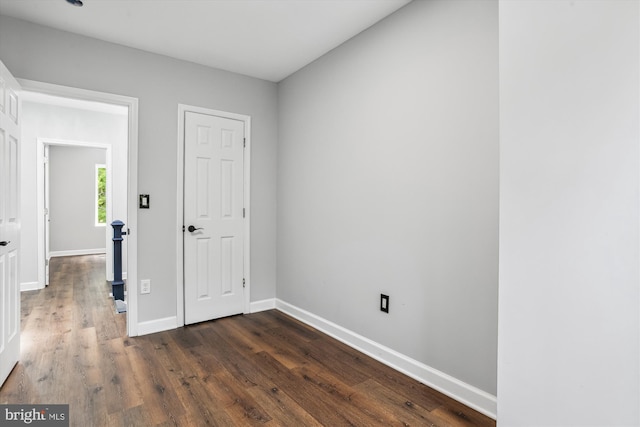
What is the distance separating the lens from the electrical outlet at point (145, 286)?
10.1ft

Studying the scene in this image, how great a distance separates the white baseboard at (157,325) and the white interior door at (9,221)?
2.73 feet

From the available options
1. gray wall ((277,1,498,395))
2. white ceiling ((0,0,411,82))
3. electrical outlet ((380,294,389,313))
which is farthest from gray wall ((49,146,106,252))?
electrical outlet ((380,294,389,313))

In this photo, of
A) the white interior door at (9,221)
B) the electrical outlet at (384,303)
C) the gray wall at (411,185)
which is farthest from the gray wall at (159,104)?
the electrical outlet at (384,303)

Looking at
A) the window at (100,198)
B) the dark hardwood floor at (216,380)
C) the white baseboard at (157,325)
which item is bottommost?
the dark hardwood floor at (216,380)

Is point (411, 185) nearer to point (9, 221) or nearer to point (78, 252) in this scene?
point (9, 221)

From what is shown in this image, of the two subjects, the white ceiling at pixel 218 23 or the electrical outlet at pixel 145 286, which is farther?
the electrical outlet at pixel 145 286

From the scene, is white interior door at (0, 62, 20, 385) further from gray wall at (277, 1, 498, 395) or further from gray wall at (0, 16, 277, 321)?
gray wall at (277, 1, 498, 395)

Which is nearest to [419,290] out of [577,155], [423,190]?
[423,190]

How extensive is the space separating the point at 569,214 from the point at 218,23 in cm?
259

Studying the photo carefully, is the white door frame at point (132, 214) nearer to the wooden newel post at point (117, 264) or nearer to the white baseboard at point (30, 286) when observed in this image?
the wooden newel post at point (117, 264)

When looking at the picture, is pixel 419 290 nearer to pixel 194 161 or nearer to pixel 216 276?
pixel 216 276

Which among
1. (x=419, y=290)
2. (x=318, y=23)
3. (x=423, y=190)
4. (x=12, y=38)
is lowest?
(x=419, y=290)

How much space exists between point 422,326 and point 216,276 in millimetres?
2112

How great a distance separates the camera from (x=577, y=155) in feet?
3.82
